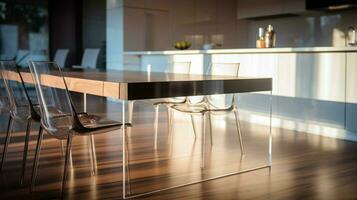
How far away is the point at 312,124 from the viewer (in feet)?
13.9

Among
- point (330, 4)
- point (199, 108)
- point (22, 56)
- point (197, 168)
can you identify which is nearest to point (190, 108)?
point (199, 108)

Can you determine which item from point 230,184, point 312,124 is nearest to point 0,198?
point 230,184

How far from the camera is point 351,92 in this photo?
3.83 meters

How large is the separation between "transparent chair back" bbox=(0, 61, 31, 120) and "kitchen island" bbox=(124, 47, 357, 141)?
139cm

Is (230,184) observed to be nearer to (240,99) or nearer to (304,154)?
(304,154)

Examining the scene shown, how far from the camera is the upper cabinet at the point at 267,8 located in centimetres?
655

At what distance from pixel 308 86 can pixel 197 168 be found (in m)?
1.97

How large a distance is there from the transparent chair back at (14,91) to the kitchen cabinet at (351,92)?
9.20 feet

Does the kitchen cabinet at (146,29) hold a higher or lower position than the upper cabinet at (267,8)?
lower

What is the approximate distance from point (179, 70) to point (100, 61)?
4810 mm

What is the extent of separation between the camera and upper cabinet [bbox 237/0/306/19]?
655cm

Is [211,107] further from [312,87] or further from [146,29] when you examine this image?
[146,29]

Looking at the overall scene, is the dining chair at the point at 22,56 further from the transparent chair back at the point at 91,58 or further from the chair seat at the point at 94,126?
the chair seat at the point at 94,126

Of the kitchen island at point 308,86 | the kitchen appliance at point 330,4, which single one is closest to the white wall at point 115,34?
the kitchen island at point 308,86
